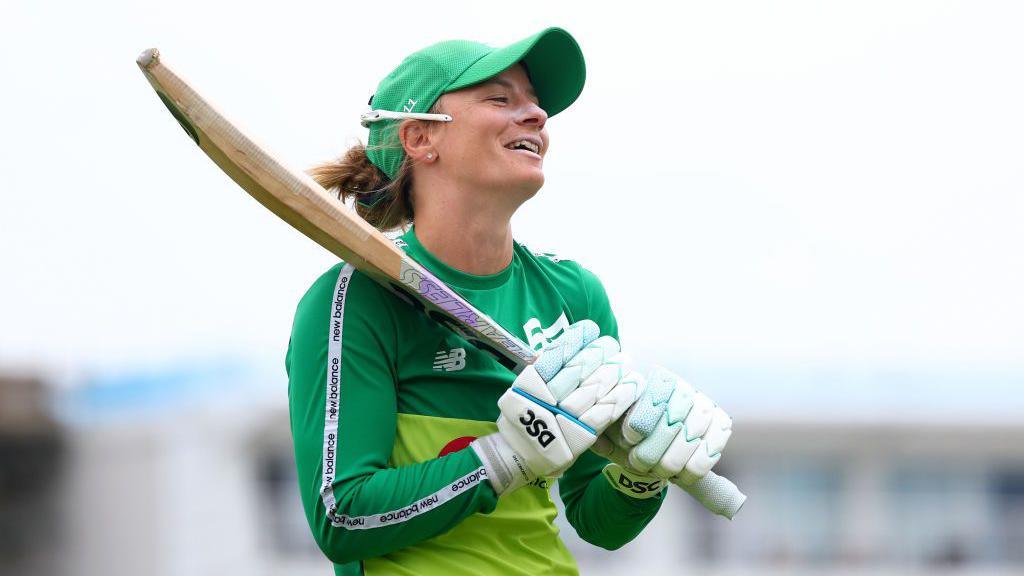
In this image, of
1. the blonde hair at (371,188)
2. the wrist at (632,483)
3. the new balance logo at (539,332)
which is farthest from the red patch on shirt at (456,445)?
the blonde hair at (371,188)

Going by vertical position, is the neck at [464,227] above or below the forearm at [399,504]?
above

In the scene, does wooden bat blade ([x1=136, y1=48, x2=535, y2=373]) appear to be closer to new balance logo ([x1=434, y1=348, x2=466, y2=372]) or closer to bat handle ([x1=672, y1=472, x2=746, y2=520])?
new balance logo ([x1=434, y1=348, x2=466, y2=372])

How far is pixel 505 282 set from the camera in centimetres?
319

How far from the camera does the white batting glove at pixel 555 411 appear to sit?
2.74 metres

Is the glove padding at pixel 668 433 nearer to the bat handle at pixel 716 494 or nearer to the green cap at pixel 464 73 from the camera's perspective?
the bat handle at pixel 716 494

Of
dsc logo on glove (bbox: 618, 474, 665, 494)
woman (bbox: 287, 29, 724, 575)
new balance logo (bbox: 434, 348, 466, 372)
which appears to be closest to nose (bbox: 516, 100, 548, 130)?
woman (bbox: 287, 29, 724, 575)

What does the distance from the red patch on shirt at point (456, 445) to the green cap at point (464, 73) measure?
0.66 m

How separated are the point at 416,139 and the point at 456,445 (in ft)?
2.33

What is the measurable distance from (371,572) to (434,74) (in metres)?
1.10

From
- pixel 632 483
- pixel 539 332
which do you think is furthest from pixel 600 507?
pixel 539 332

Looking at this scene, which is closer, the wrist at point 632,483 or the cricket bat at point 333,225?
the cricket bat at point 333,225

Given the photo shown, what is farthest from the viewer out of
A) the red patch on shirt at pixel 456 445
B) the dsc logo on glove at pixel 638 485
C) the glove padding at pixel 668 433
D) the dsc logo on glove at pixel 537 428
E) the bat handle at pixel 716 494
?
the dsc logo on glove at pixel 638 485

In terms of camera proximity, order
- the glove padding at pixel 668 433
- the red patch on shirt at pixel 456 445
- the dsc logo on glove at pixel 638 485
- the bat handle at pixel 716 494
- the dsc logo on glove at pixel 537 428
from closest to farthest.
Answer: the dsc logo on glove at pixel 537 428 → the glove padding at pixel 668 433 → the red patch on shirt at pixel 456 445 → the bat handle at pixel 716 494 → the dsc logo on glove at pixel 638 485

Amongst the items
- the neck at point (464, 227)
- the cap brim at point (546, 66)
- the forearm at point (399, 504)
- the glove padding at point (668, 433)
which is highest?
the cap brim at point (546, 66)
